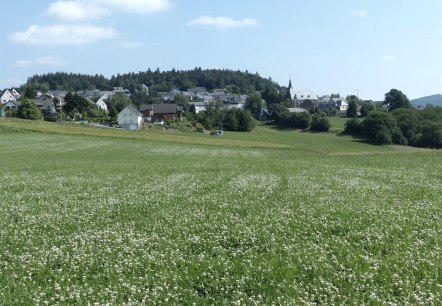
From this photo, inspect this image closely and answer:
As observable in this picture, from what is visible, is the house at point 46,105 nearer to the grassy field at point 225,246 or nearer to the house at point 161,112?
the house at point 161,112

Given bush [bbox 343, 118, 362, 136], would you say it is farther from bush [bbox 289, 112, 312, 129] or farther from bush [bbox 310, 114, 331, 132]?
bush [bbox 289, 112, 312, 129]

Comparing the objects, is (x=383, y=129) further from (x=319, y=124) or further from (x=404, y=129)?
(x=319, y=124)

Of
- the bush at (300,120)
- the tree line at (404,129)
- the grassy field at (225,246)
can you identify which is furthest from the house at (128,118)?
the grassy field at (225,246)

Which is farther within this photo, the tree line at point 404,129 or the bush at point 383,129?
the bush at point 383,129

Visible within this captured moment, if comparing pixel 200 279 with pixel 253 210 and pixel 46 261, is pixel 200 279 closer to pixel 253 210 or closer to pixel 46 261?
pixel 46 261

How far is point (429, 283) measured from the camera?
7762 millimetres

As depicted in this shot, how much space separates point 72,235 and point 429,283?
9.22 metres

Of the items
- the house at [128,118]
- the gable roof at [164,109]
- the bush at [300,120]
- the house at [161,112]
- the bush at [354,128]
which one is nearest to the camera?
the house at [128,118]

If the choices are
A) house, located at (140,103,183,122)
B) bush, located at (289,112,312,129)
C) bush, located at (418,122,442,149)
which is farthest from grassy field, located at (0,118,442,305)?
house, located at (140,103,183,122)

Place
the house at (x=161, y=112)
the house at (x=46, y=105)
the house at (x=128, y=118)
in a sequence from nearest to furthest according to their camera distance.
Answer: the house at (x=128, y=118) < the house at (x=46, y=105) < the house at (x=161, y=112)

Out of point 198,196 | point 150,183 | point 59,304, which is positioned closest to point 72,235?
point 59,304

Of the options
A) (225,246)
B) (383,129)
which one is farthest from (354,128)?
(225,246)

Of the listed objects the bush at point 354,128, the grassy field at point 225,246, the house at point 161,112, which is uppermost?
the house at point 161,112

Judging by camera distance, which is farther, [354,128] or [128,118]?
[354,128]
